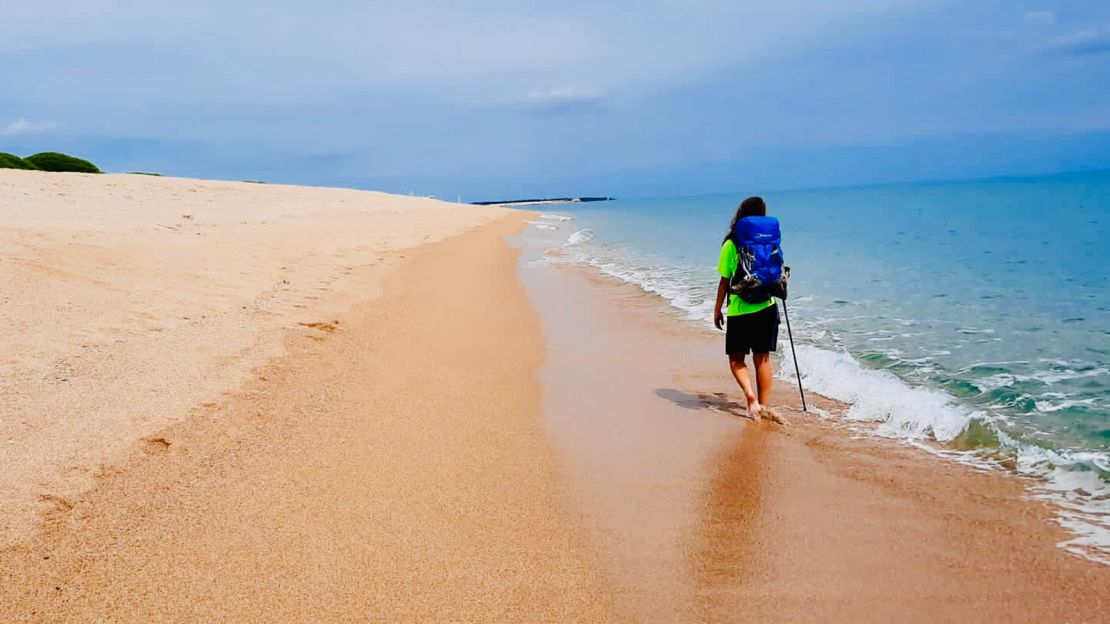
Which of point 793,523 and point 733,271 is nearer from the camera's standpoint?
point 793,523

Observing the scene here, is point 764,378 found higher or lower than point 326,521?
higher

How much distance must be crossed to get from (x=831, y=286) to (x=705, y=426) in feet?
35.6

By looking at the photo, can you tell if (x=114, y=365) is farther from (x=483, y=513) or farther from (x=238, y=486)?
(x=483, y=513)

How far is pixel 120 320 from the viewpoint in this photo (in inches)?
305

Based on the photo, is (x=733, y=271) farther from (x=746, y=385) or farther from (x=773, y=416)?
(x=773, y=416)

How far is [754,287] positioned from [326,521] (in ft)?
13.9

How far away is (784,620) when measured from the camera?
10.6 ft

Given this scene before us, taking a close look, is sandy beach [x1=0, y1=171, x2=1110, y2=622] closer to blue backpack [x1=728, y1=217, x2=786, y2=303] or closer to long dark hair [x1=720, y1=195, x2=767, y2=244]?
blue backpack [x1=728, y1=217, x2=786, y2=303]

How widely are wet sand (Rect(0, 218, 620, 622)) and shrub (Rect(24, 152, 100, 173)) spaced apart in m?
44.6

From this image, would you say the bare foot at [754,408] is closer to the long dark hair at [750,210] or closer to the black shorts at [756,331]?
the black shorts at [756,331]

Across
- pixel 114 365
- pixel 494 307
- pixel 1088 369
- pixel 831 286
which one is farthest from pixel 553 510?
pixel 831 286

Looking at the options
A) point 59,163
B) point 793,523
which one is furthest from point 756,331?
point 59,163

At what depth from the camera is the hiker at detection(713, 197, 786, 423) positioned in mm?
6398

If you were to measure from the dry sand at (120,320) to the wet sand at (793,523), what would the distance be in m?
3.25
